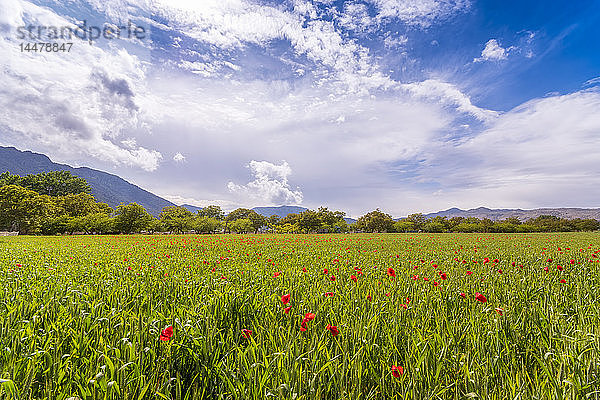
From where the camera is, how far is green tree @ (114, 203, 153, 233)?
51000mm

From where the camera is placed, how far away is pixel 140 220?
51969 millimetres

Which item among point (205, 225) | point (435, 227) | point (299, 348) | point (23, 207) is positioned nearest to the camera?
point (299, 348)

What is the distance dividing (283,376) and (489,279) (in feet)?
16.6

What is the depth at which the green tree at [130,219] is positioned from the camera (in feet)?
167

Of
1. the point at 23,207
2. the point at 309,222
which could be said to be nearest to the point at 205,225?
the point at 309,222

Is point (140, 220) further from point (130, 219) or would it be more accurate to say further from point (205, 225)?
point (205, 225)

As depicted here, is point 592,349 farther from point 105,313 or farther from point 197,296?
point 105,313

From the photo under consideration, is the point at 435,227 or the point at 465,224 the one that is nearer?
the point at 465,224

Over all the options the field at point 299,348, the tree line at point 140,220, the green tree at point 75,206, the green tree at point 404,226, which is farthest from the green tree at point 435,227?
the green tree at point 75,206

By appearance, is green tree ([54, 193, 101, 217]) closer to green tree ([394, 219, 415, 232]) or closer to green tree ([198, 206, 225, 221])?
green tree ([198, 206, 225, 221])

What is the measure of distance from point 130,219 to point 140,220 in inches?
62.4

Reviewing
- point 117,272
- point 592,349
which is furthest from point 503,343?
point 117,272

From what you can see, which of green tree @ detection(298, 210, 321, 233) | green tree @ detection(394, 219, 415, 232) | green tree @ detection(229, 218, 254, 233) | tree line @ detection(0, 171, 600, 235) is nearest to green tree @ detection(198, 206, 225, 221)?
tree line @ detection(0, 171, 600, 235)

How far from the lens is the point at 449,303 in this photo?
373cm
